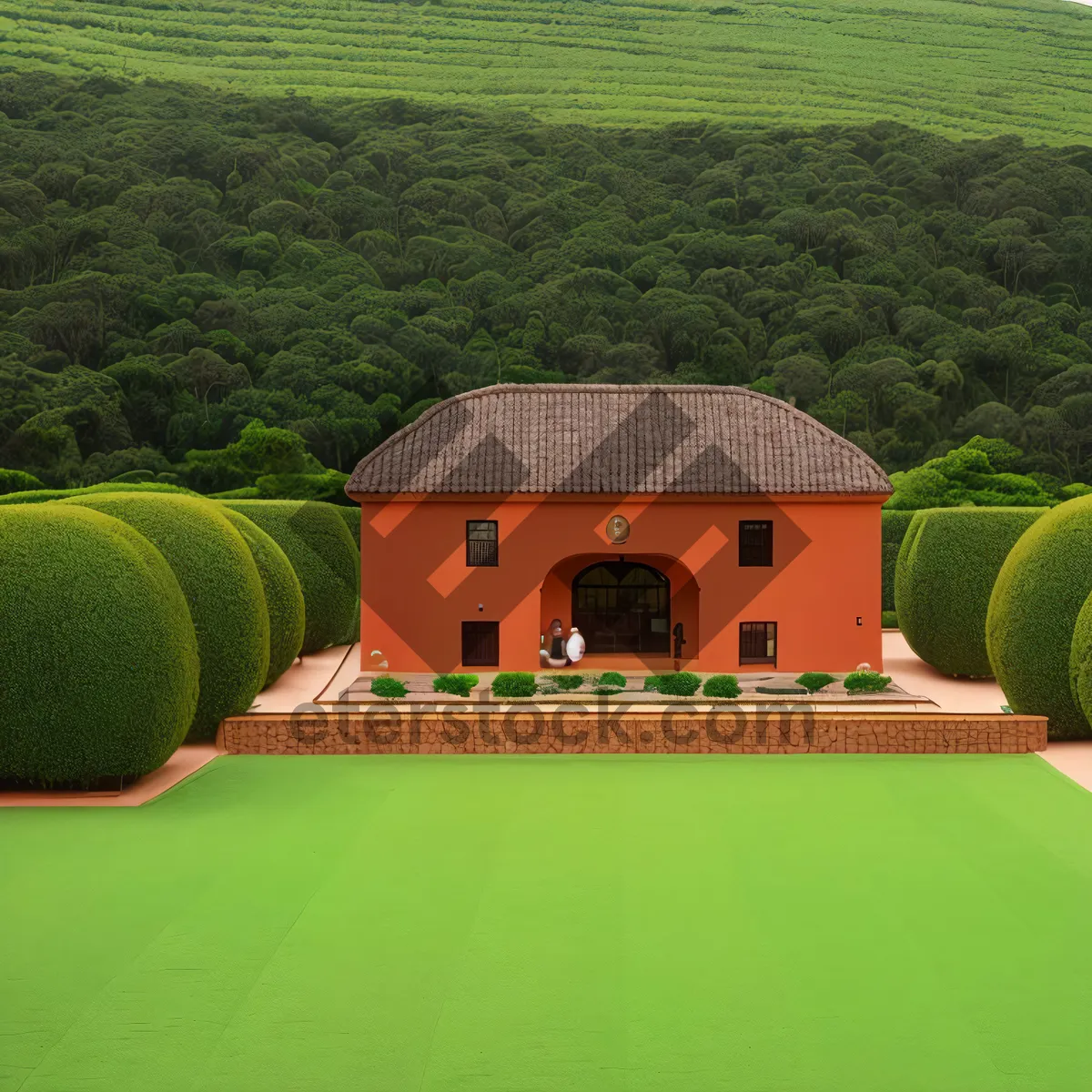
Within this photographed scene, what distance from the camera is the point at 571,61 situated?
105 metres

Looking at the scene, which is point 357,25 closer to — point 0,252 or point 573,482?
point 0,252

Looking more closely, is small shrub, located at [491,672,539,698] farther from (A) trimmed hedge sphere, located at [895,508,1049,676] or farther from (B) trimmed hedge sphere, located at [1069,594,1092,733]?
(A) trimmed hedge sphere, located at [895,508,1049,676]

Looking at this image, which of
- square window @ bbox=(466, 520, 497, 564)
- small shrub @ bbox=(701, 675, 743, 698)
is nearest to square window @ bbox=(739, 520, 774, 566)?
small shrub @ bbox=(701, 675, 743, 698)

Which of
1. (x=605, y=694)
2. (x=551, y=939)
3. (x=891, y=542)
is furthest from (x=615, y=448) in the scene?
(x=551, y=939)

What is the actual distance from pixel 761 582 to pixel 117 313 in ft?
161

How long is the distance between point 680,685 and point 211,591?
29.6ft

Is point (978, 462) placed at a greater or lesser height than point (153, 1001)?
greater

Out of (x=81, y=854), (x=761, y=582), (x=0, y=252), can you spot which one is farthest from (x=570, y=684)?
(x=0, y=252)

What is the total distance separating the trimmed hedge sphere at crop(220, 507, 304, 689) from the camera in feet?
84.2

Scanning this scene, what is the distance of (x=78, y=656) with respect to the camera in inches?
645

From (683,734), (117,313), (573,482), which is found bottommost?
(683,734)

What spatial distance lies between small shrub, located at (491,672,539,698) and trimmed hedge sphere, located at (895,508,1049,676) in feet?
32.3

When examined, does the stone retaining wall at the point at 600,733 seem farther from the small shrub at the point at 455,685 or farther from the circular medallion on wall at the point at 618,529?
the circular medallion on wall at the point at 618,529

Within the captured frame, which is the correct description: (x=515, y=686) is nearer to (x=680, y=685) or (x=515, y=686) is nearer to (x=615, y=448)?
(x=680, y=685)
